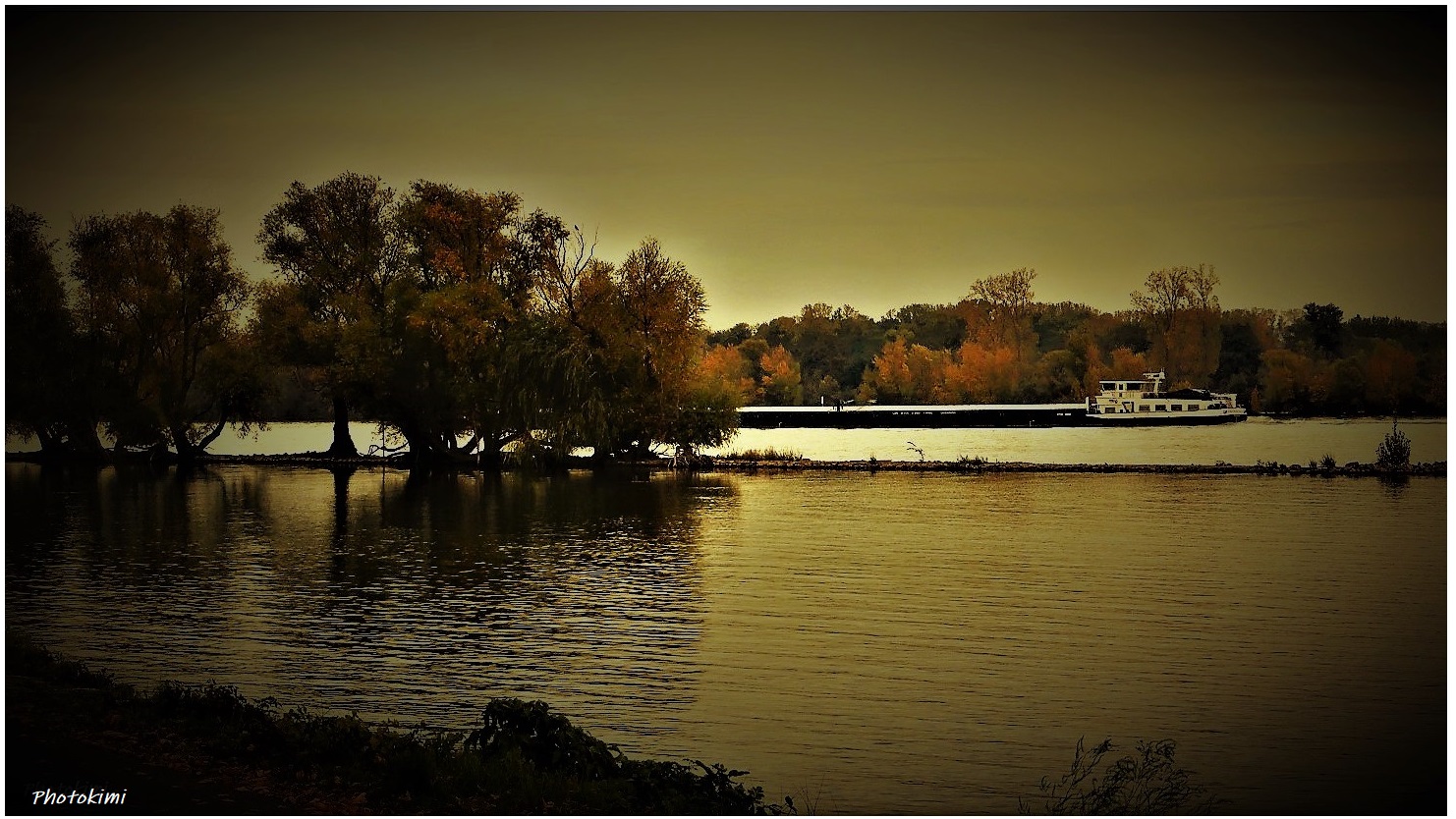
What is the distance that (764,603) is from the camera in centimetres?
1911

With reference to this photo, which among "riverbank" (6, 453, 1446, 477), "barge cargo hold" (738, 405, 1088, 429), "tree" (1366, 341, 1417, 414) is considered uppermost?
"tree" (1366, 341, 1417, 414)

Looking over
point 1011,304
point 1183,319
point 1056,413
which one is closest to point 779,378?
point 1056,413

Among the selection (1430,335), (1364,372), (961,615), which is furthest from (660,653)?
(1364,372)

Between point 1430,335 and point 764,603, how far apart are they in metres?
64.0

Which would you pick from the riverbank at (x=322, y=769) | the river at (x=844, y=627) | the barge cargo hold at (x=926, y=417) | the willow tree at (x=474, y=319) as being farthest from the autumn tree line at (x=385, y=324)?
the barge cargo hold at (x=926, y=417)

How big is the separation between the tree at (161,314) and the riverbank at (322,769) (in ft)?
132

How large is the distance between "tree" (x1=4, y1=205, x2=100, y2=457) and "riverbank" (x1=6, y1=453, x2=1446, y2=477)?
3357 mm

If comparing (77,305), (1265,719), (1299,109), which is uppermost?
(1299,109)

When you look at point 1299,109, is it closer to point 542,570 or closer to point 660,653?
point 542,570

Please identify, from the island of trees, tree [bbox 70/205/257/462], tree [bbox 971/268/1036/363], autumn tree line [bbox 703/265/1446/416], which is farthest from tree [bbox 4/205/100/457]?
tree [bbox 971/268/1036/363]

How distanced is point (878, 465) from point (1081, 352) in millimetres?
52265

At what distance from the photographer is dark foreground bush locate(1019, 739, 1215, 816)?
10750 millimetres

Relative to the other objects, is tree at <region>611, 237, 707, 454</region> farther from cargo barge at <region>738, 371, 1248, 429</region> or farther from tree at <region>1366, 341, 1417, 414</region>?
tree at <region>1366, 341, 1417, 414</region>

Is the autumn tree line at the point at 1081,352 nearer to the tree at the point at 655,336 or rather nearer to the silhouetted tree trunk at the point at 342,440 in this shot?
the tree at the point at 655,336
